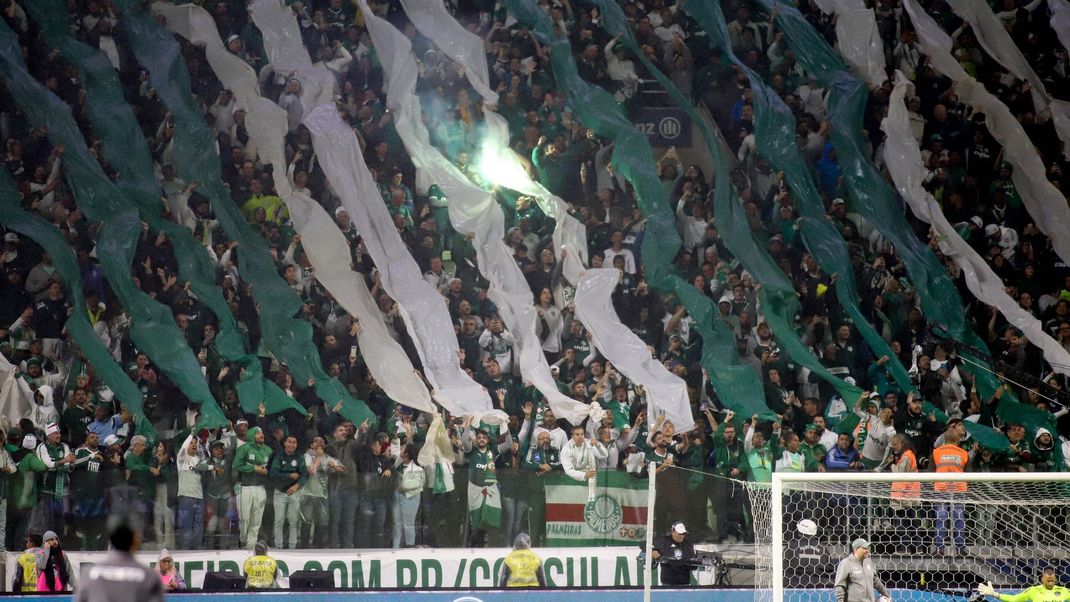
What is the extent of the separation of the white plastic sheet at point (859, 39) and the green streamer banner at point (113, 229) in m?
9.89

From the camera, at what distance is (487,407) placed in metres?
15.5

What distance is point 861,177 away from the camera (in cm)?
1695

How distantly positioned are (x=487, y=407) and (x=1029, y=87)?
8882 mm

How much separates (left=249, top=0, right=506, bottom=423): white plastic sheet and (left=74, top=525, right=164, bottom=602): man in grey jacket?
32.2 feet

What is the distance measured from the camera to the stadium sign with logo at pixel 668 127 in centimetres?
1728

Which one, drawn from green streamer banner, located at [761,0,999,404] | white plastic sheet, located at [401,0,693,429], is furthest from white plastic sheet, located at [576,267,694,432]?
green streamer banner, located at [761,0,999,404]

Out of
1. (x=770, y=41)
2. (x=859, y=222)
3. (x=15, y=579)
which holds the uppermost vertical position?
(x=770, y=41)

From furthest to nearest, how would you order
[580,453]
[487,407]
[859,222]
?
[859,222], [487,407], [580,453]

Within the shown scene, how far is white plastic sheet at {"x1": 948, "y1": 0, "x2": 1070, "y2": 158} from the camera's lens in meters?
17.2

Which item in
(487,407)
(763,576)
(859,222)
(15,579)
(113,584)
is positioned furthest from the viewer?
(859,222)

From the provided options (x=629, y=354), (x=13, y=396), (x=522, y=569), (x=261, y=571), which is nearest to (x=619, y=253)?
(x=629, y=354)

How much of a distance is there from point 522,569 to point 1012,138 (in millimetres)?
9404

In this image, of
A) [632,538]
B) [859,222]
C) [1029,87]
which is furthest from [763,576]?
[1029,87]

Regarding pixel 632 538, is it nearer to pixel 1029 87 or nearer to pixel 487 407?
pixel 487 407
